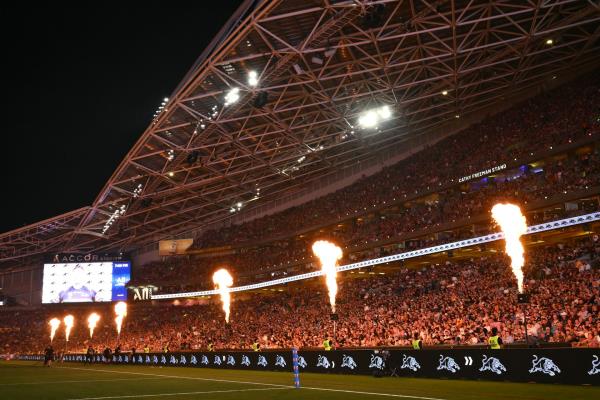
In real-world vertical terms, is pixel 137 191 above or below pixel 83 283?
above

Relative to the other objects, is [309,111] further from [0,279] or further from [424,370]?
[0,279]

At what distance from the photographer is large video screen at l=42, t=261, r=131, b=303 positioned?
67.7 meters

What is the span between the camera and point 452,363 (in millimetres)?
20062

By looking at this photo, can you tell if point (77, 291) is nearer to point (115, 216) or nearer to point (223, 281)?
point (115, 216)

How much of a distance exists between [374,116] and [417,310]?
49.2 feet

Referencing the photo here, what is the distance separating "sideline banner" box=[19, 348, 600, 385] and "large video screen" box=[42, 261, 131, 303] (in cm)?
4118

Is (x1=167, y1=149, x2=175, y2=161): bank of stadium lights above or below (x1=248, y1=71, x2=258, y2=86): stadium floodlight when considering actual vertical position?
below

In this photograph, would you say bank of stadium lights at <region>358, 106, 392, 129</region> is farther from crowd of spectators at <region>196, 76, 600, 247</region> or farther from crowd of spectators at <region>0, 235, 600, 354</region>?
crowd of spectators at <region>0, 235, 600, 354</region>

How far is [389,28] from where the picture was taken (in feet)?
98.2

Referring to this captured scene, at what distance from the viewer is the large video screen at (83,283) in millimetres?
67688

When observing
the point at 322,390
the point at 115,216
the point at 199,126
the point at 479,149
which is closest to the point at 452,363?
the point at 322,390

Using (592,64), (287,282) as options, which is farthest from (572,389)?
(287,282)

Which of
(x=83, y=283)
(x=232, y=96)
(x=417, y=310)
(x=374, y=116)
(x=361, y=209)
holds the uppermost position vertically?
(x=374, y=116)

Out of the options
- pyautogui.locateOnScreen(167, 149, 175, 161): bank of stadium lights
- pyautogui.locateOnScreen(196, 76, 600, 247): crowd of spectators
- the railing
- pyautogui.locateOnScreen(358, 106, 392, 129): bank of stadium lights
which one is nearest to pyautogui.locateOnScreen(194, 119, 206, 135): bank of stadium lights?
pyautogui.locateOnScreen(167, 149, 175, 161): bank of stadium lights
